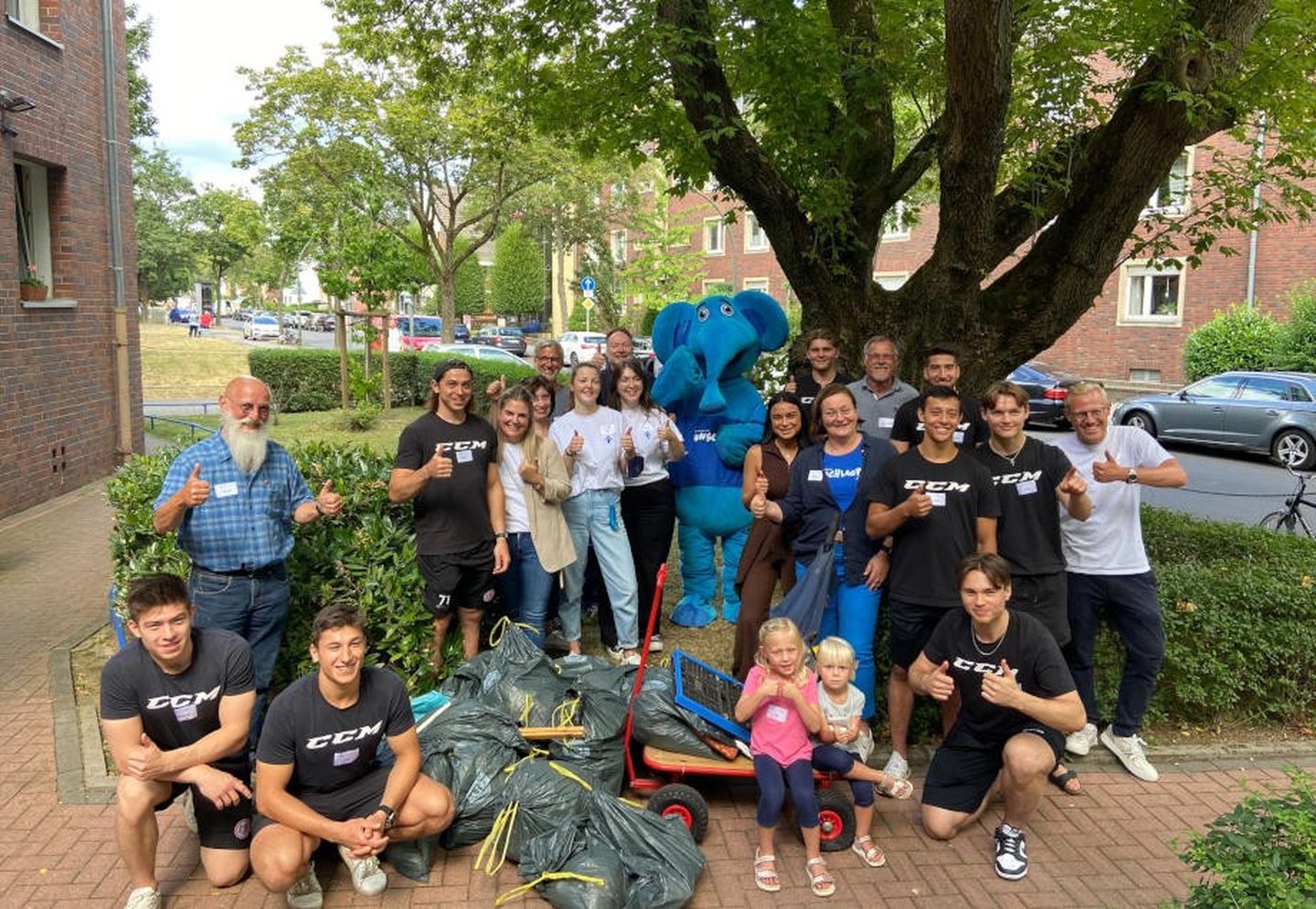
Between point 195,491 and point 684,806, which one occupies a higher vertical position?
point 195,491

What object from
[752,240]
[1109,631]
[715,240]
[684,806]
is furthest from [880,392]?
[715,240]

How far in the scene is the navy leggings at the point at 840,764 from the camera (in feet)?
13.9

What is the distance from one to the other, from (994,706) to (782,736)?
3.22 ft

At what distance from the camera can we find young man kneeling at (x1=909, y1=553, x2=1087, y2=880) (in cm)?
418

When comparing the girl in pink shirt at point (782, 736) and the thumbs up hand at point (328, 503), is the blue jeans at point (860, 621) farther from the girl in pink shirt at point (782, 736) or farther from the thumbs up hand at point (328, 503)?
the thumbs up hand at point (328, 503)

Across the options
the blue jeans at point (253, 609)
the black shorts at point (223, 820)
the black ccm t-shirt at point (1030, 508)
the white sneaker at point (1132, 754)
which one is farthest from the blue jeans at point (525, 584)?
the white sneaker at point (1132, 754)

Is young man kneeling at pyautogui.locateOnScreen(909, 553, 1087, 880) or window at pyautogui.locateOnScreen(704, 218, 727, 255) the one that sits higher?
window at pyautogui.locateOnScreen(704, 218, 727, 255)

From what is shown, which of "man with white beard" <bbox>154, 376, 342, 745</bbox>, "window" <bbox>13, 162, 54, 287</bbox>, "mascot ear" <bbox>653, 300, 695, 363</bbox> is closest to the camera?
"man with white beard" <bbox>154, 376, 342, 745</bbox>

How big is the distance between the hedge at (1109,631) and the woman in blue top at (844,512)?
1.01 ft

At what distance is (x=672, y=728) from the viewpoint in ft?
14.9

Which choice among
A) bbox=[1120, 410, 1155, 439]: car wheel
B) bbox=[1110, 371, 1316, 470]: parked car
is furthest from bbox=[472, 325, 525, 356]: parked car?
bbox=[1110, 371, 1316, 470]: parked car

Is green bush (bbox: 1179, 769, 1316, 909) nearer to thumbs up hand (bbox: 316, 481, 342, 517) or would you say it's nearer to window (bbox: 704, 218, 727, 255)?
thumbs up hand (bbox: 316, 481, 342, 517)

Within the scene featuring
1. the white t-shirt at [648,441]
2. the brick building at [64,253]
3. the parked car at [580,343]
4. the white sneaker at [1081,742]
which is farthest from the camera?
the parked car at [580,343]

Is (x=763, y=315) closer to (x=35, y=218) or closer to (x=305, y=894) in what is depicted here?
(x=305, y=894)
